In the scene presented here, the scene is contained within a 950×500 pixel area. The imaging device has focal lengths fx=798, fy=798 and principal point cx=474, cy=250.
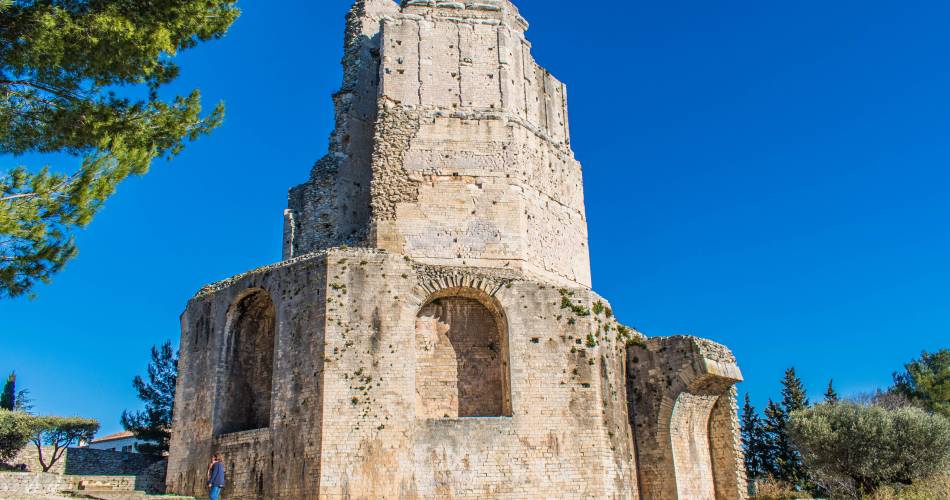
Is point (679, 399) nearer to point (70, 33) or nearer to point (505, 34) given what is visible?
point (505, 34)

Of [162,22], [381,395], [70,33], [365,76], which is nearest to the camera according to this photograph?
[70,33]

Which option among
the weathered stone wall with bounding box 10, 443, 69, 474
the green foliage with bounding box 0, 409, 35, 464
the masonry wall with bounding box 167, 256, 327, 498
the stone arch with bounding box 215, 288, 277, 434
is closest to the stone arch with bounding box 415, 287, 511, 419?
the masonry wall with bounding box 167, 256, 327, 498

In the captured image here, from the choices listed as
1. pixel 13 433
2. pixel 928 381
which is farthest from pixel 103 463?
pixel 928 381

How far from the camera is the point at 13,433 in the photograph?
26.2 metres

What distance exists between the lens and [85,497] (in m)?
14.2

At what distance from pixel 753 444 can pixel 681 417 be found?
54.7 ft

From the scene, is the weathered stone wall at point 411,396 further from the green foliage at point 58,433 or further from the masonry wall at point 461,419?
the green foliage at point 58,433

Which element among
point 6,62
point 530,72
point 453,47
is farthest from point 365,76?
point 6,62

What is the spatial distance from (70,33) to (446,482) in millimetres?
9814

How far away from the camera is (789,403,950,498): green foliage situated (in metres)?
20.9

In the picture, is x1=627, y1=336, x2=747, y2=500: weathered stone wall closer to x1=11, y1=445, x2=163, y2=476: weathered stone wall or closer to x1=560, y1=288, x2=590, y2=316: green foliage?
x1=560, y1=288, x2=590, y2=316: green foliage

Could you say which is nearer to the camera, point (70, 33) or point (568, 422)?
point (70, 33)

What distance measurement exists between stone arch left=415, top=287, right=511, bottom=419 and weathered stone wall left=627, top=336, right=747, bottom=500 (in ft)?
10.5

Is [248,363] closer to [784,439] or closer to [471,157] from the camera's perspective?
[471,157]
